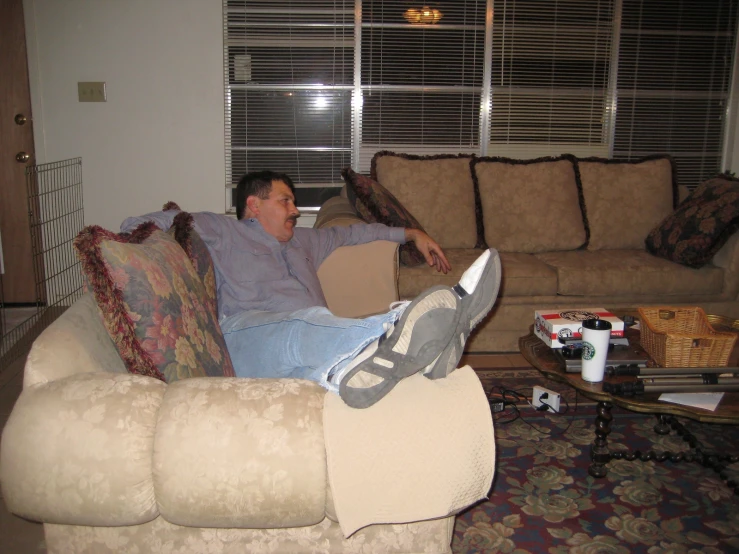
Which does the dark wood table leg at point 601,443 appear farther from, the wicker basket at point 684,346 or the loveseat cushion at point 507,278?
the loveseat cushion at point 507,278

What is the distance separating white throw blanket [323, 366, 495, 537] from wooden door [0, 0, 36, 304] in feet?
11.3

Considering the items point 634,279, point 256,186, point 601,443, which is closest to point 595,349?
point 601,443

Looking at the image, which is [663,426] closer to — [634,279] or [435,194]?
[634,279]

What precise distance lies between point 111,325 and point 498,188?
8.55 ft

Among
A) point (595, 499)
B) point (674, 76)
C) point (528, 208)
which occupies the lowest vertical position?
point (595, 499)

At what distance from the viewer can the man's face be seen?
2.28m

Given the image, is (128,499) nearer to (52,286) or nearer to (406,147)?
(52,286)

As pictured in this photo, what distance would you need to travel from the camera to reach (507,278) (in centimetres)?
310

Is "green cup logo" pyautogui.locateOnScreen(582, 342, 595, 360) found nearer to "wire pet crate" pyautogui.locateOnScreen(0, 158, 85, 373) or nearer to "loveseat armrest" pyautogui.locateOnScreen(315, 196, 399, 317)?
"loveseat armrest" pyautogui.locateOnScreen(315, 196, 399, 317)

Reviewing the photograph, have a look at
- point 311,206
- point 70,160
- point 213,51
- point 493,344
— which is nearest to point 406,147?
point 311,206

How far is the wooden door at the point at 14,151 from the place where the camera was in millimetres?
3789

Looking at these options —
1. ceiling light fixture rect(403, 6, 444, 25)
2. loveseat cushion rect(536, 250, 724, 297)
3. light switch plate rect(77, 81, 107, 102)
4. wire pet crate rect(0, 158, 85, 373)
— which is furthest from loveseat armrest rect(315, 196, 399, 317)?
light switch plate rect(77, 81, 107, 102)

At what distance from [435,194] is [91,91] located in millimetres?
2169

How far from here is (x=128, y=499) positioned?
1103 millimetres
